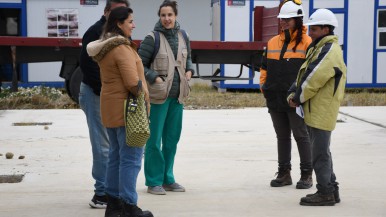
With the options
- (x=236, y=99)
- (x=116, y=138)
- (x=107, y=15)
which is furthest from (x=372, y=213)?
(x=236, y=99)

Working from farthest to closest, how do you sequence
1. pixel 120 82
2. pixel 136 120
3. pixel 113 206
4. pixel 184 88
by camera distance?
pixel 184 88, pixel 113 206, pixel 120 82, pixel 136 120

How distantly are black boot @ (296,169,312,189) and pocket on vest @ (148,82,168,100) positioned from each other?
4.73 ft

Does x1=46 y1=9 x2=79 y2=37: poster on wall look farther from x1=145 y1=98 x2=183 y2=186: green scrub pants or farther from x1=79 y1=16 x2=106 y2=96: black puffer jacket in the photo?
x1=79 y1=16 x2=106 y2=96: black puffer jacket

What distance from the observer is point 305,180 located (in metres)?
6.81

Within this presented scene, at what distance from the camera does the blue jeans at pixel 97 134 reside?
19.4 ft

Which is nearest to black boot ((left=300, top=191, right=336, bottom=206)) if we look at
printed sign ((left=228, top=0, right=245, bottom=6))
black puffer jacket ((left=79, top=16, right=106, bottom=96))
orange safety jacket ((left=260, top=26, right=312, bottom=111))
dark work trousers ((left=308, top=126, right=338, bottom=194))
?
dark work trousers ((left=308, top=126, right=338, bottom=194))

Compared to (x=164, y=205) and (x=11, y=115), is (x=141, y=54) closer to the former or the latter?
(x=164, y=205)

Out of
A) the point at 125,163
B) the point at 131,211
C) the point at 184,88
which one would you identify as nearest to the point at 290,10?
the point at 184,88

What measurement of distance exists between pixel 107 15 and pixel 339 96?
6.27 feet

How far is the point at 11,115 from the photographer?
12.9 meters

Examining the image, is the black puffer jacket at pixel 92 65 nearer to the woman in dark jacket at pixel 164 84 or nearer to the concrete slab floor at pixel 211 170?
the woman in dark jacket at pixel 164 84

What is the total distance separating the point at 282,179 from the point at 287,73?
3.18 ft

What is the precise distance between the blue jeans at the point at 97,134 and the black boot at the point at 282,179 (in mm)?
1695

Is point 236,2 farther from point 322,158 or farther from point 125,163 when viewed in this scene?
point 125,163
